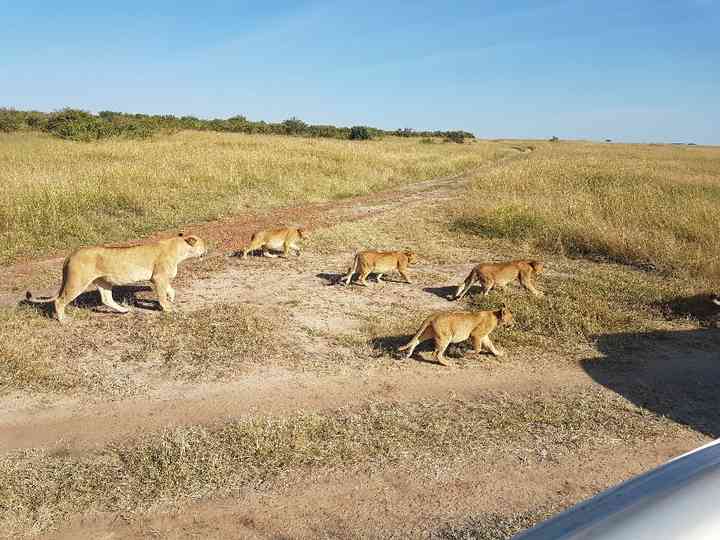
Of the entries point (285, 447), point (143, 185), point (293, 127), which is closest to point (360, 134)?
point (293, 127)

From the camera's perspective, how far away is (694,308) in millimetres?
8523

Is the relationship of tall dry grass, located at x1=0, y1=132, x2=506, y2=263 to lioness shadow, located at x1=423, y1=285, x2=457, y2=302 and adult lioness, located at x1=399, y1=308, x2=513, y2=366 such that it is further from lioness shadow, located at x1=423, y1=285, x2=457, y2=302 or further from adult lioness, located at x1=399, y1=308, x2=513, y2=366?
adult lioness, located at x1=399, y1=308, x2=513, y2=366

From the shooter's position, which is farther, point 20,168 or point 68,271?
point 20,168

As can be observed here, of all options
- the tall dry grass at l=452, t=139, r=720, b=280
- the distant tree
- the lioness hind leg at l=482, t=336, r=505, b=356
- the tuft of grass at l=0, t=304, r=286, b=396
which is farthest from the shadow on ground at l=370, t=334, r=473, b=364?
the distant tree

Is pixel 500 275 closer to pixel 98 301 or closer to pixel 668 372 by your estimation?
pixel 668 372

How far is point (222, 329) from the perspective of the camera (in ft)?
24.9

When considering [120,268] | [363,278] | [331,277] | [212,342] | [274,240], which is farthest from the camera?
[274,240]

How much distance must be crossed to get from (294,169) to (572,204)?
11.1m

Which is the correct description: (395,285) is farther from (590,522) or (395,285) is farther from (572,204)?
(590,522)

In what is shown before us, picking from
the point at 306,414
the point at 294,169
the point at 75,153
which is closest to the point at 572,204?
the point at 294,169

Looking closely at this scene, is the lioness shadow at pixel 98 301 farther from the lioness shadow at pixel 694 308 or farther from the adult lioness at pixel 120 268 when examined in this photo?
the lioness shadow at pixel 694 308

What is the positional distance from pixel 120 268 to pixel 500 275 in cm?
577

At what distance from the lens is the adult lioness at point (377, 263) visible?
9773 mm

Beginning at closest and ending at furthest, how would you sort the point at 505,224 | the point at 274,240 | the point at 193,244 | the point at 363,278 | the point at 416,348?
the point at 416,348, the point at 193,244, the point at 363,278, the point at 274,240, the point at 505,224
